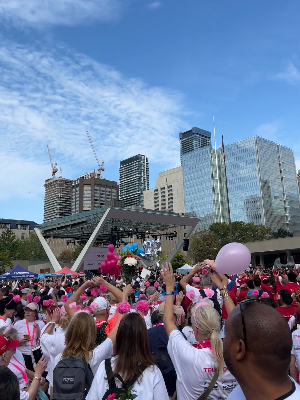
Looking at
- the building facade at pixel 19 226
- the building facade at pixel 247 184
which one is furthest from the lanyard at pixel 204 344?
Answer: the building facade at pixel 19 226

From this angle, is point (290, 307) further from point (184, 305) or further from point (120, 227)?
point (120, 227)

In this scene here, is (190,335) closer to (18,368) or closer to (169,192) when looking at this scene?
(18,368)

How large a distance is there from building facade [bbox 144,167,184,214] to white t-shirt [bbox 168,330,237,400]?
526 ft

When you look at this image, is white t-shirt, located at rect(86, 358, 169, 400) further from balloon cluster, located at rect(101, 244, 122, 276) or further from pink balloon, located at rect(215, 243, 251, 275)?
balloon cluster, located at rect(101, 244, 122, 276)

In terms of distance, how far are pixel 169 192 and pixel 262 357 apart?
562 feet

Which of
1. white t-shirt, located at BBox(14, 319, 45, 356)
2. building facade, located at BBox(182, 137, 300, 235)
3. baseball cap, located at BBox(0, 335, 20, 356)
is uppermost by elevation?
building facade, located at BBox(182, 137, 300, 235)

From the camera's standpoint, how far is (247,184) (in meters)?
115

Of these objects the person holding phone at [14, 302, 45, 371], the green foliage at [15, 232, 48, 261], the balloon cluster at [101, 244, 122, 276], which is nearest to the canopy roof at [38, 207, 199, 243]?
the balloon cluster at [101, 244, 122, 276]

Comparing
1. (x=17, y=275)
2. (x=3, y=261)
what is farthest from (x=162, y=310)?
(x=3, y=261)

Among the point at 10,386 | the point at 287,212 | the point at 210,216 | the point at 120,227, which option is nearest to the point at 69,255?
the point at 120,227

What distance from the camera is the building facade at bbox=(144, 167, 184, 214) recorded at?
541 feet

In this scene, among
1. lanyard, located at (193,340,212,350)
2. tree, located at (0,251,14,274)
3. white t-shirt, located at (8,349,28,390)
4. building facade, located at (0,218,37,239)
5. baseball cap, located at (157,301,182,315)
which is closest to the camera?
lanyard, located at (193,340,212,350)

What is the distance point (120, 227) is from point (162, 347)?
40100 millimetres

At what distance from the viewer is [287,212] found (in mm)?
122062
